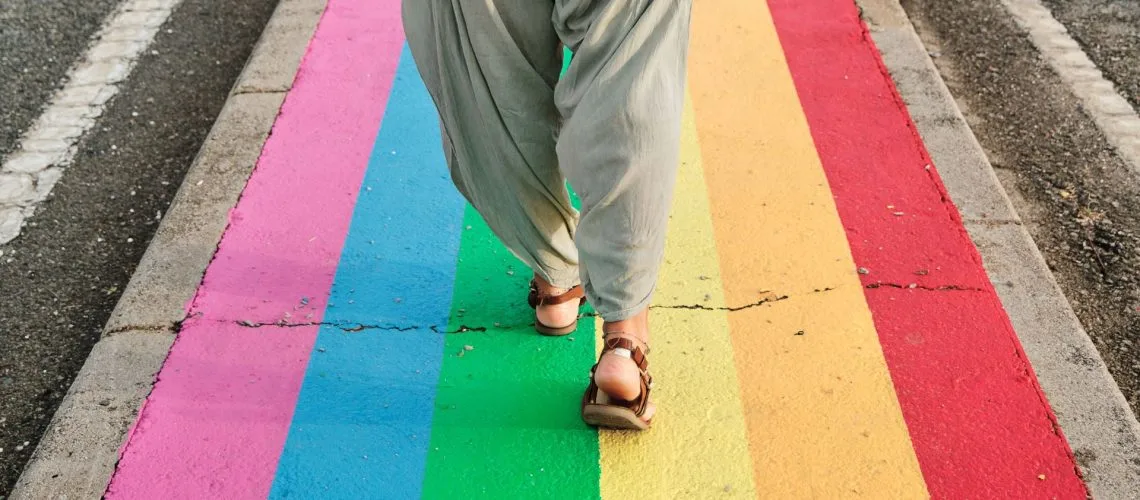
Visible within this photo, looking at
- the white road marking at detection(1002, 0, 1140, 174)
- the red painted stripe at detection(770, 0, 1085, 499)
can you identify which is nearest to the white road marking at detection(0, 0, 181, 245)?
the red painted stripe at detection(770, 0, 1085, 499)

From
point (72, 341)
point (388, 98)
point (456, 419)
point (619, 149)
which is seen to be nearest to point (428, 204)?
point (388, 98)

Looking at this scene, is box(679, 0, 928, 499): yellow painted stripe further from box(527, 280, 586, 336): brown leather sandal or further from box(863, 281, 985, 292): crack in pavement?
box(527, 280, 586, 336): brown leather sandal

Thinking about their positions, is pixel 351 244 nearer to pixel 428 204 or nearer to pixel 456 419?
pixel 428 204

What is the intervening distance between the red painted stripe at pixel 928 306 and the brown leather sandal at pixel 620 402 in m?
0.67

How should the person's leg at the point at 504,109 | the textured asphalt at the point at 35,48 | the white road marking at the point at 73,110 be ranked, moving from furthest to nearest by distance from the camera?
the textured asphalt at the point at 35,48
the white road marking at the point at 73,110
the person's leg at the point at 504,109

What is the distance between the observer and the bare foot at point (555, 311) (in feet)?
8.21

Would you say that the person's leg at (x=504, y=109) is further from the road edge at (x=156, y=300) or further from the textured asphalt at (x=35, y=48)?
the textured asphalt at (x=35, y=48)

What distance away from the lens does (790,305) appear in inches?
106

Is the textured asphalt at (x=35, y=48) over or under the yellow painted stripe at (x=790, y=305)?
under

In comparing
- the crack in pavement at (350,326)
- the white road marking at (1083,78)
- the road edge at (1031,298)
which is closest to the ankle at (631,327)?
the crack in pavement at (350,326)

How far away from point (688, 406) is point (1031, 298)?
1.10 metres

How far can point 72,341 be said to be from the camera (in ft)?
9.03

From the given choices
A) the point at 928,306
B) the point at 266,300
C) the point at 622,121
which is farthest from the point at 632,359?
the point at 266,300

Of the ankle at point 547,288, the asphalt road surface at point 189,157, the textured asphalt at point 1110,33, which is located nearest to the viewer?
the ankle at point 547,288
